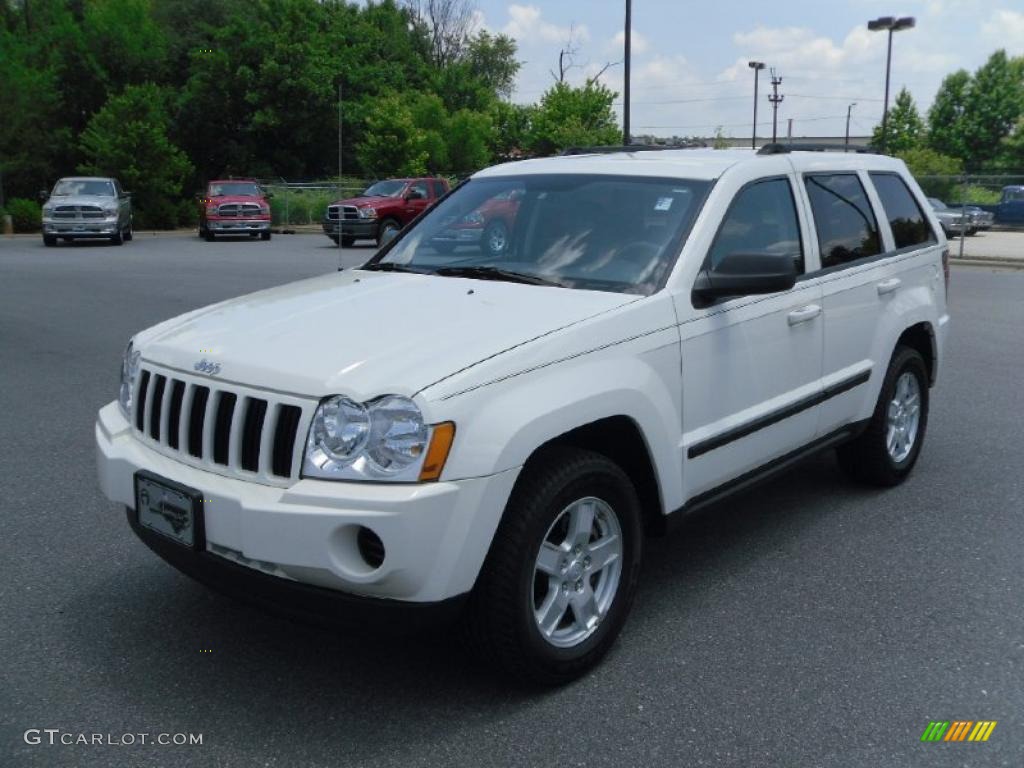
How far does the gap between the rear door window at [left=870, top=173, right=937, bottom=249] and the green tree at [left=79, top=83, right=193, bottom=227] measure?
116 ft

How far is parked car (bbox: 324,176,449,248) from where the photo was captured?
26.3 metres

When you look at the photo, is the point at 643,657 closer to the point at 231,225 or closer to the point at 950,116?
the point at 231,225

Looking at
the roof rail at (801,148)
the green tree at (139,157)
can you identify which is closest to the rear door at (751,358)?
the roof rail at (801,148)

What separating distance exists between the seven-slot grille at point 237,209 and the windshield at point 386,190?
15.0 feet

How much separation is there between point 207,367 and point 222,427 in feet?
0.75

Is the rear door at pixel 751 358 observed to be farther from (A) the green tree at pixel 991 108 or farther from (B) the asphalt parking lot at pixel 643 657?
(A) the green tree at pixel 991 108

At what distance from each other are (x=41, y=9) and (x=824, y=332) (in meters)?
54.9

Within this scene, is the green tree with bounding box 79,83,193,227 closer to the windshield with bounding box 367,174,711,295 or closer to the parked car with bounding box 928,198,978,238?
the parked car with bounding box 928,198,978,238

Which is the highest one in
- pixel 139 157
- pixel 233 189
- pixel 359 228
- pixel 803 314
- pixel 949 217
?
pixel 139 157

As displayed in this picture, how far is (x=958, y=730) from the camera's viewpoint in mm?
3232

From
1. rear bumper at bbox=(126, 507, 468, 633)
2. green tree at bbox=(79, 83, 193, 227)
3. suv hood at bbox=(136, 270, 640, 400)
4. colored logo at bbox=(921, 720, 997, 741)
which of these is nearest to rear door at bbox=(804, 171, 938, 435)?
suv hood at bbox=(136, 270, 640, 400)

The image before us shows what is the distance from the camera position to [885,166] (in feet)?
18.8

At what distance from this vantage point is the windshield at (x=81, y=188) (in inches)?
1070

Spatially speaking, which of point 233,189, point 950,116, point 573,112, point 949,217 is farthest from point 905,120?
point 233,189
